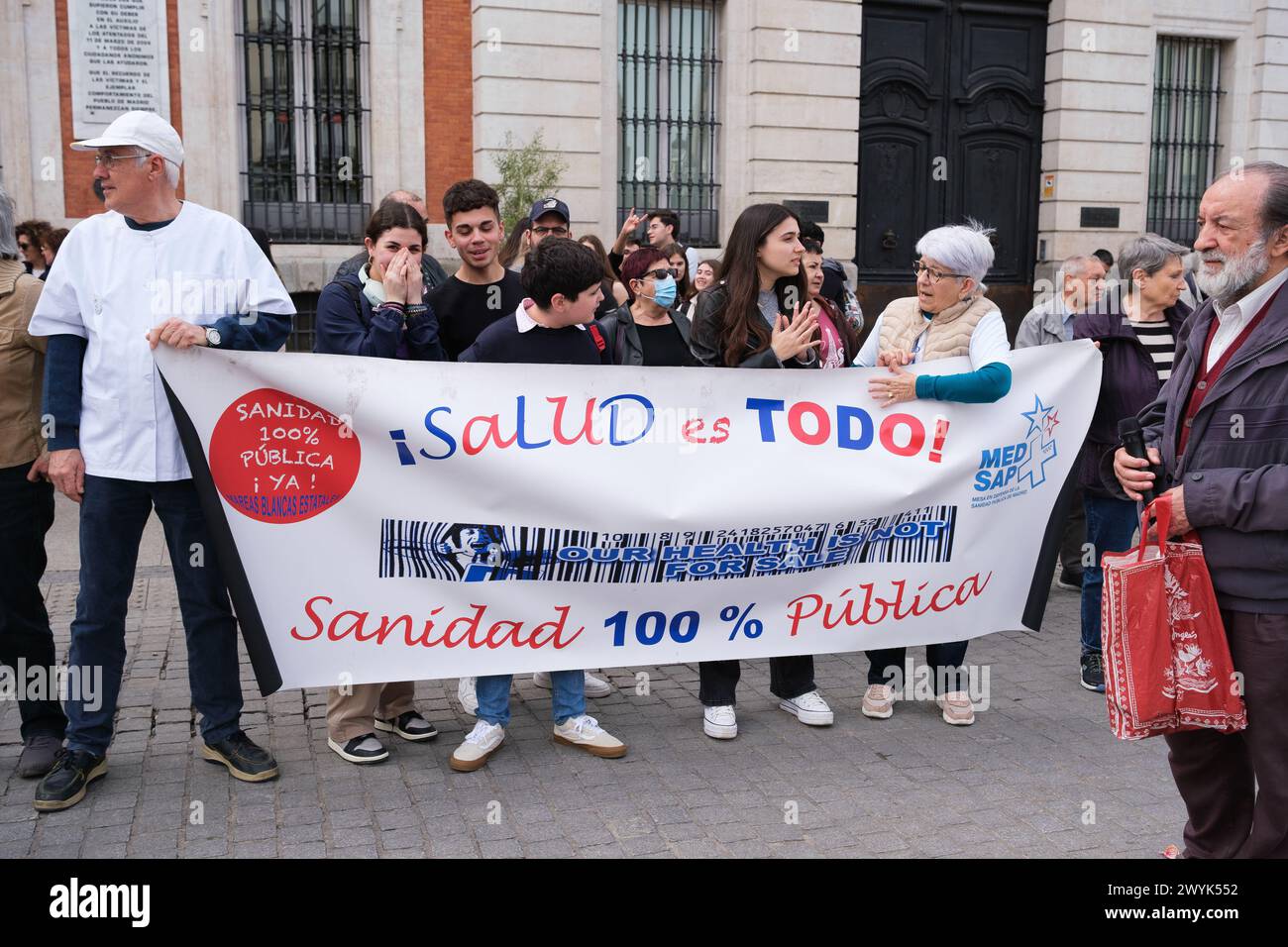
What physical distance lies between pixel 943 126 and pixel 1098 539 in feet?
41.5

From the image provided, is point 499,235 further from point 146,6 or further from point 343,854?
point 146,6

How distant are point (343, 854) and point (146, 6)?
493 inches

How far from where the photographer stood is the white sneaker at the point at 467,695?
17.9 ft

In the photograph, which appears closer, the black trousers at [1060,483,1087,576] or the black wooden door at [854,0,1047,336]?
the black trousers at [1060,483,1087,576]

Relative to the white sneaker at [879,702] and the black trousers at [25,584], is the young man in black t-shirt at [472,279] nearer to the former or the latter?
the black trousers at [25,584]

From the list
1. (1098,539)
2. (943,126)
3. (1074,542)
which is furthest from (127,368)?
(943,126)

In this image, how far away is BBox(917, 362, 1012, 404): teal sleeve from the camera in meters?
4.99

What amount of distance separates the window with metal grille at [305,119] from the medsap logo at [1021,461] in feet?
37.5

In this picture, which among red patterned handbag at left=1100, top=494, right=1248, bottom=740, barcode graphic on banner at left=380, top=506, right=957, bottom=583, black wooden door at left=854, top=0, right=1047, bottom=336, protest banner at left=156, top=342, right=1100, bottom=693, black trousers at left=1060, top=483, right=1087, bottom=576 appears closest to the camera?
red patterned handbag at left=1100, top=494, right=1248, bottom=740

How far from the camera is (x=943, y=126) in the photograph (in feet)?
Result: 57.3

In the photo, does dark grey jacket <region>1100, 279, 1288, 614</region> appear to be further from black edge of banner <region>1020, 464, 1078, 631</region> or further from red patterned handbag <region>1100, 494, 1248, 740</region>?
black edge of banner <region>1020, 464, 1078, 631</region>

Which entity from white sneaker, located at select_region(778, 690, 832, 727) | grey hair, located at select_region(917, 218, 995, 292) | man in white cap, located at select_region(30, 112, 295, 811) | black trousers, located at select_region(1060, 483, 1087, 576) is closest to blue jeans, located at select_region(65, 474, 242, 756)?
man in white cap, located at select_region(30, 112, 295, 811)

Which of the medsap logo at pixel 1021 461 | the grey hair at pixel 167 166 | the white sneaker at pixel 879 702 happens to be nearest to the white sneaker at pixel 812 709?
the white sneaker at pixel 879 702

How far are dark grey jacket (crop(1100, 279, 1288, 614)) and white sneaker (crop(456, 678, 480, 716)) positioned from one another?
3.15 metres
